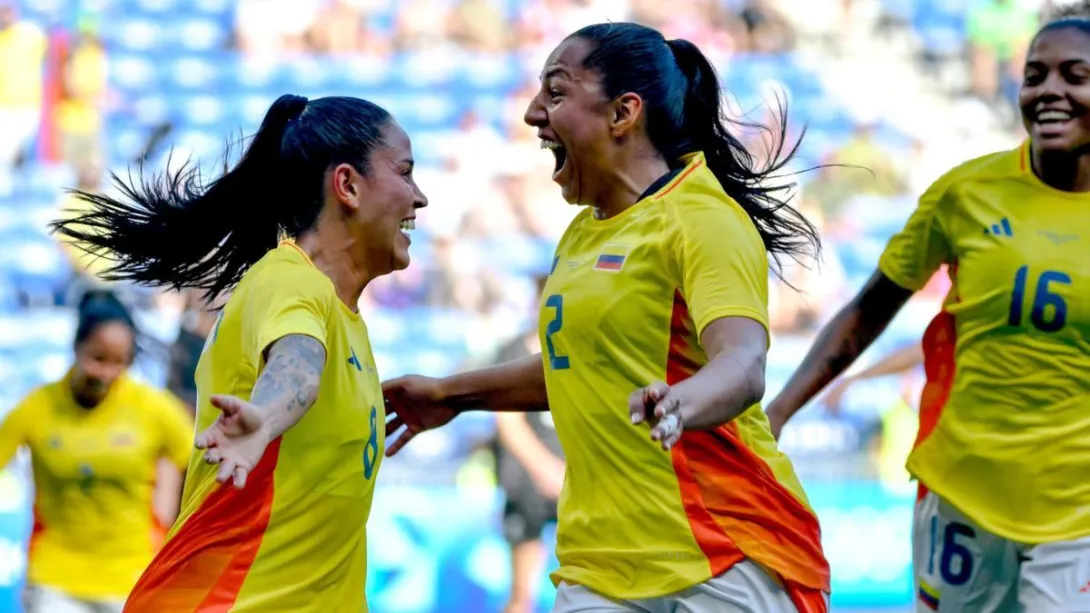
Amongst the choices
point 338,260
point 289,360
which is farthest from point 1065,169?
point 289,360

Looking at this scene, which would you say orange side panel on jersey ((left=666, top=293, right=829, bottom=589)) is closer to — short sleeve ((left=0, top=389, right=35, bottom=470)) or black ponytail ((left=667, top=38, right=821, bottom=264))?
black ponytail ((left=667, top=38, right=821, bottom=264))

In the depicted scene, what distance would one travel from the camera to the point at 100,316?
7.51 meters

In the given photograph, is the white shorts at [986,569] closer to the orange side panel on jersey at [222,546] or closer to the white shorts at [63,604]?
the orange side panel on jersey at [222,546]

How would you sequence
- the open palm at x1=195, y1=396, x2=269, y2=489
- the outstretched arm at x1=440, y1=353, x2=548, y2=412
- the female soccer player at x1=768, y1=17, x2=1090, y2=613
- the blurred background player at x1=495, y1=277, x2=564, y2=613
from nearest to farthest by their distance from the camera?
the open palm at x1=195, y1=396, x2=269, y2=489 → the female soccer player at x1=768, y1=17, x2=1090, y2=613 → the outstretched arm at x1=440, y1=353, x2=548, y2=412 → the blurred background player at x1=495, y1=277, x2=564, y2=613

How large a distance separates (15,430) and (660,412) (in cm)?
474

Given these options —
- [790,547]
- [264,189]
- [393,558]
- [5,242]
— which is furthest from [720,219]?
[5,242]

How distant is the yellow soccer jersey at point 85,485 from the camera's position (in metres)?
7.43

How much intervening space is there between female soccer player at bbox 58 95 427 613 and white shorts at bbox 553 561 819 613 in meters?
0.65

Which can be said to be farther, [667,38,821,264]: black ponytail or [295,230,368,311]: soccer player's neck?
[667,38,821,264]: black ponytail

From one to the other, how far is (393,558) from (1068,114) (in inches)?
283

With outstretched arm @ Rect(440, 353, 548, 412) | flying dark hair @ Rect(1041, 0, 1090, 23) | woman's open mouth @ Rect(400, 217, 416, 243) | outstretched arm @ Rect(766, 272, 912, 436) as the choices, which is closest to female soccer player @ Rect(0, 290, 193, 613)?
outstretched arm @ Rect(440, 353, 548, 412)

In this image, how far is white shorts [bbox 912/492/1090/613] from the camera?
4.66m

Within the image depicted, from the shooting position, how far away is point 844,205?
12.3 m

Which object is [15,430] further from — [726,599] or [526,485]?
[726,599]
